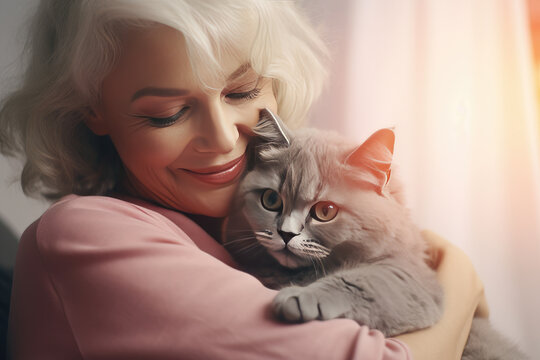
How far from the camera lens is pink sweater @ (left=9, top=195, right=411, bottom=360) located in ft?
2.23

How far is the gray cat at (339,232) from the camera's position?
808mm

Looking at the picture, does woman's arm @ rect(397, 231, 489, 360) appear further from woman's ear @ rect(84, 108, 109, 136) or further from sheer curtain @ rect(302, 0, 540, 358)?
woman's ear @ rect(84, 108, 109, 136)

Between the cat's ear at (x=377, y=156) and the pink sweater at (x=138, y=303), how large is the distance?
314 mm

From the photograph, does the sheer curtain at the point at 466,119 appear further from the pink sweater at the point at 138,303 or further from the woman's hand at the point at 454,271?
the pink sweater at the point at 138,303

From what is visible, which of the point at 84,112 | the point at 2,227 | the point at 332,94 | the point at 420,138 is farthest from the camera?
the point at 332,94

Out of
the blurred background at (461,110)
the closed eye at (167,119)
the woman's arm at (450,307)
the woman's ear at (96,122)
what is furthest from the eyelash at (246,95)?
the woman's arm at (450,307)

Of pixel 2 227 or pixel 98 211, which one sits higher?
pixel 98 211

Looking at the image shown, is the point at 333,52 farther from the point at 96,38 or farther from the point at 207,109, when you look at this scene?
the point at 96,38

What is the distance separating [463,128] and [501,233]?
Answer: 0.32 m

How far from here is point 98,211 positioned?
857 mm

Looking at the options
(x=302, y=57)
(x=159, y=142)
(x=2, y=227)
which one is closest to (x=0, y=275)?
(x=2, y=227)

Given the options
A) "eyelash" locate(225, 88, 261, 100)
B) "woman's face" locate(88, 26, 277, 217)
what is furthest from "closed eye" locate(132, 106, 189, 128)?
"eyelash" locate(225, 88, 261, 100)

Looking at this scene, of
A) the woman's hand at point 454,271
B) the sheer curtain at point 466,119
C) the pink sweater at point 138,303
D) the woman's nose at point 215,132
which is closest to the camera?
the pink sweater at point 138,303

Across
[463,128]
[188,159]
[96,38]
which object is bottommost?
[188,159]
